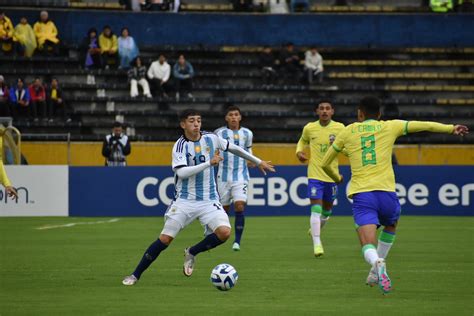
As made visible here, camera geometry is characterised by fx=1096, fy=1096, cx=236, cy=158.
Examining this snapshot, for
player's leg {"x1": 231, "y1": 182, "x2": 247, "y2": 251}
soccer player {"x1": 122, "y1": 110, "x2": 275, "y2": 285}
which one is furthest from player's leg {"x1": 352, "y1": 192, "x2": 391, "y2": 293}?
player's leg {"x1": 231, "y1": 182, "x2": 247, "y2": 251}

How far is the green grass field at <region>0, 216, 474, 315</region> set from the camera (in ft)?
34.6

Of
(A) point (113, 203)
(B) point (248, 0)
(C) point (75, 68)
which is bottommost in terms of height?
(A) point (113, 203)

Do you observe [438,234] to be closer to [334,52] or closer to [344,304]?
[344,304]

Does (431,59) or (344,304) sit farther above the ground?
(431,59)

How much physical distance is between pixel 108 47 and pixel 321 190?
17.4 m

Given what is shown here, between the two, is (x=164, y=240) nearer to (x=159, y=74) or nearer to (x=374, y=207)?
(x=374, y=207)

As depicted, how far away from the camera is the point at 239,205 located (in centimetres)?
1784

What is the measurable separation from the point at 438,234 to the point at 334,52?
52.7 feet

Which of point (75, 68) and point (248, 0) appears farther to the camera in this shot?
point (248, 0)

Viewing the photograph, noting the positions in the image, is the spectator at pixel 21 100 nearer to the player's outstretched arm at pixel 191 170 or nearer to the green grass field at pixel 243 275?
the green grass field at pixel 243 275

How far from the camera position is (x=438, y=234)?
20641 millimetres

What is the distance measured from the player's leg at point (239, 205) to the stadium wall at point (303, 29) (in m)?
18.3

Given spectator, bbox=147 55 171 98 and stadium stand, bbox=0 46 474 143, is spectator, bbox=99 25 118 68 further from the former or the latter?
spectator, bbox=147 55 171 98

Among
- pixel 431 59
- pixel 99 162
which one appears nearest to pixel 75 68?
pixel 99 162
